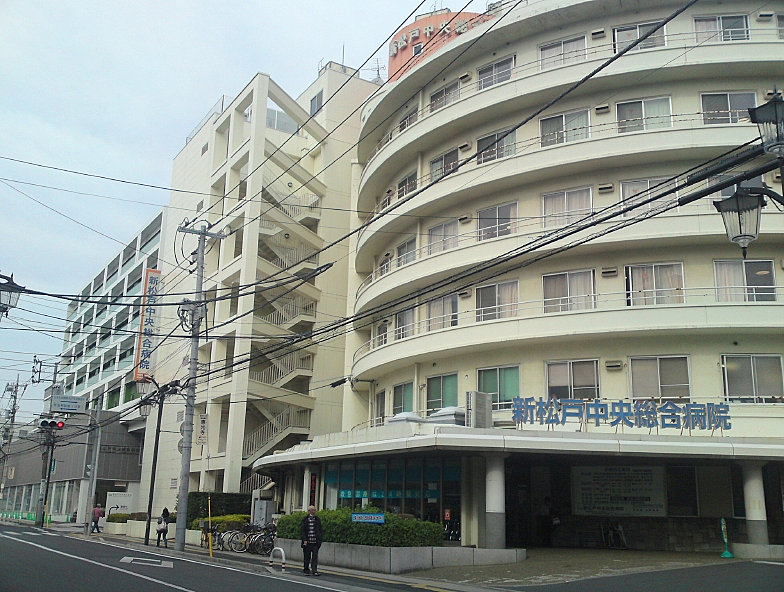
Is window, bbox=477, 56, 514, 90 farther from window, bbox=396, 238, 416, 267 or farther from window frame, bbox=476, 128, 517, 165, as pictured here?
window, bbox=396, 238, 416, 267

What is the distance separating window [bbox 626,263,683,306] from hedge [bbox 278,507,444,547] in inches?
428

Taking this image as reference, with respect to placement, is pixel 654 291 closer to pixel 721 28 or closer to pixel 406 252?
pixel 721 28

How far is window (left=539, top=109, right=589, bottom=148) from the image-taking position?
28.7m

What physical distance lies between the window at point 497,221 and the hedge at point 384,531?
1229 cm

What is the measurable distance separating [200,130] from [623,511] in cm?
4193

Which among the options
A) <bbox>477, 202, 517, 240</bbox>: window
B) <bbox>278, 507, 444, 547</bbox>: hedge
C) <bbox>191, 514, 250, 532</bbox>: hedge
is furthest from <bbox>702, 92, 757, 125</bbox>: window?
<bbox>191, 514, 250, 532</bbox>: hedge

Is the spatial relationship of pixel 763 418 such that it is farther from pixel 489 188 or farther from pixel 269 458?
pixel 269 458

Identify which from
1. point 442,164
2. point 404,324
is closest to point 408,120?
point 442,164

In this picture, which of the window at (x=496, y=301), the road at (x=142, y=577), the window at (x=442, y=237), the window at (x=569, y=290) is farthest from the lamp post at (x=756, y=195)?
the window at (x=442, y=237)

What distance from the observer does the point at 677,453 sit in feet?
72.2

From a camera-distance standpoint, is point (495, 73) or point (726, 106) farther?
point (495, 73)

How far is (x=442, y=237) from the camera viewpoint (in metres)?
32.3

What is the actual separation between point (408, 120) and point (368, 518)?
802 inches

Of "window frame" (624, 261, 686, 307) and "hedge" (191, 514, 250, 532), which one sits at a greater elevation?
"window frame" (624, 261, 686, 307)
